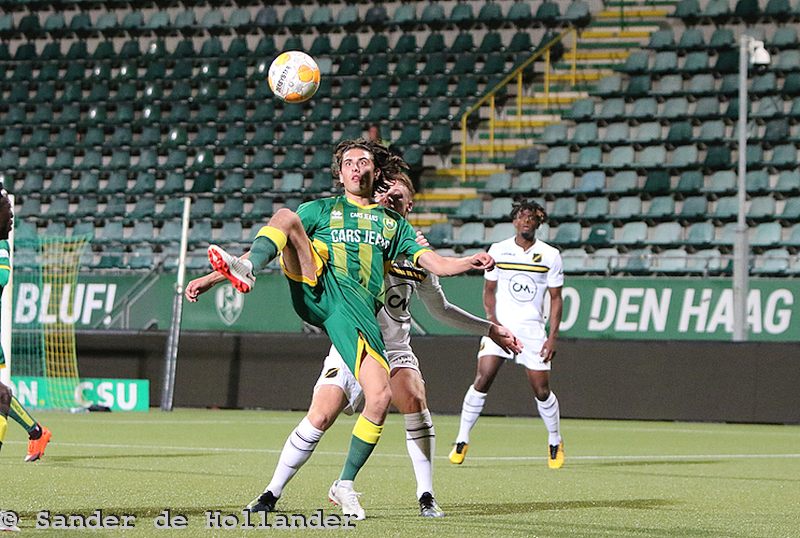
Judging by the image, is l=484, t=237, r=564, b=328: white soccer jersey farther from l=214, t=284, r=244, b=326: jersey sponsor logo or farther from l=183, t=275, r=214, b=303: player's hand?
l=214, t=284, r=244, b=326: jersey sponsor logo

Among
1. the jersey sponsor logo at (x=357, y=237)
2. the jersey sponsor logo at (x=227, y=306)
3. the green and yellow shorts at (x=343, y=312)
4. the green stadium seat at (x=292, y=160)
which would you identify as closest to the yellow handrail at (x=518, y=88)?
the green stadium seat at (x=292, y=160)

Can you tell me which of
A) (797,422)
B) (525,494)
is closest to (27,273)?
(797,422)

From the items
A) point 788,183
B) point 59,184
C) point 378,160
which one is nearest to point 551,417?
point 378,160

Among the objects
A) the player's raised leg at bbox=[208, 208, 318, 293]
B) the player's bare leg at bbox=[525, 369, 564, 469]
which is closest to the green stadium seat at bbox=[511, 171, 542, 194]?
the player's bare leg at bbox=[525, 369, 564, 469]

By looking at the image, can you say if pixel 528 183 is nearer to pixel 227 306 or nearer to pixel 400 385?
pixel 227 306

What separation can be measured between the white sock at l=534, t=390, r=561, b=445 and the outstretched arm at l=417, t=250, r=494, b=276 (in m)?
4.70

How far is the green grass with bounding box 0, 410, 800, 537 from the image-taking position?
7414 millimetres

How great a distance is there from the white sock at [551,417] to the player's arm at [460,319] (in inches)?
144

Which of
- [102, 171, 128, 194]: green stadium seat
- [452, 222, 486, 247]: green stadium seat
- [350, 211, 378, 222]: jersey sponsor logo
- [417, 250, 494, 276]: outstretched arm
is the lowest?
[417, 250, 494, 276]: outstretched arm

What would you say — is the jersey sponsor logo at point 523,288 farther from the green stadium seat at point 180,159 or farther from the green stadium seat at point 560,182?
the green stadium seat at point 180,159

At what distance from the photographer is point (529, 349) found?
40.7 feet

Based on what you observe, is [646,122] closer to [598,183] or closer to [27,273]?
[598,183]

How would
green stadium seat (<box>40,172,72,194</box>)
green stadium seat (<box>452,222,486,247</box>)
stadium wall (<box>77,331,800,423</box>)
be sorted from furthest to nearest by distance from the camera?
1. green stadium seat (<box>40,172,72,194</box>)
2. green stadium seat (<box>452,222,486,247</box>)
3. stadium wall (<box>77,331,800,423</box>)

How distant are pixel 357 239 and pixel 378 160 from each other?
1.72 ft
